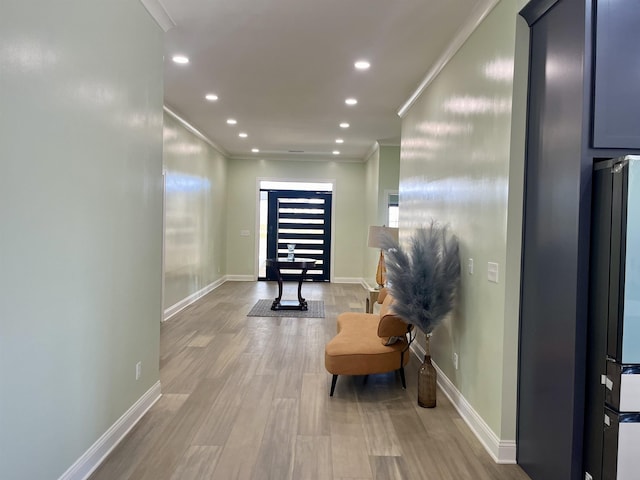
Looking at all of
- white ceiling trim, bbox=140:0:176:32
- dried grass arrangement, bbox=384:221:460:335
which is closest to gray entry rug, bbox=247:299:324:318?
dried grass arrangement, bbox=384:221:460:335

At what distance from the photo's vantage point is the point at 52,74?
1868 millimetres

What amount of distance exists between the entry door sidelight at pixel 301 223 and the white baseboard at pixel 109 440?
702 cm

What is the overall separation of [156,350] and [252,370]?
1.00m

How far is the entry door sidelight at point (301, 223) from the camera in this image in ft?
33.1

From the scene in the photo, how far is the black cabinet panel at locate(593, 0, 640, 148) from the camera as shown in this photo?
182 cm

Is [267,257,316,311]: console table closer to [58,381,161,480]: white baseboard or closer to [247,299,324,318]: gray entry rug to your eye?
[247,299,324,318]: gray entry rug

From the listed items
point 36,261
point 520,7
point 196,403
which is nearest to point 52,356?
point 36,261

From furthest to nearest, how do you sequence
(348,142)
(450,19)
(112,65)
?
(348,142), (450,19), (112,65)

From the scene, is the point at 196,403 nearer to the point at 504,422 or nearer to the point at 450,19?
the point at 504,422

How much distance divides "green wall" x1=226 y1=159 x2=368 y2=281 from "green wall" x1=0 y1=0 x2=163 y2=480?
6.92 metres

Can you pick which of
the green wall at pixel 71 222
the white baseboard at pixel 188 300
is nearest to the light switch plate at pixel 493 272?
the green wall at pixel 71 222

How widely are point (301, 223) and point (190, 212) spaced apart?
3.59 metres

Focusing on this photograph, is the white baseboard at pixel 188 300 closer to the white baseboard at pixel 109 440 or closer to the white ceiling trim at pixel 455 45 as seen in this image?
the white baseboard at pixel 109 440

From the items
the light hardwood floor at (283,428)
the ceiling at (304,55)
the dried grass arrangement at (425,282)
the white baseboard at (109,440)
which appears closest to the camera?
the white baseboard at (109,440)
